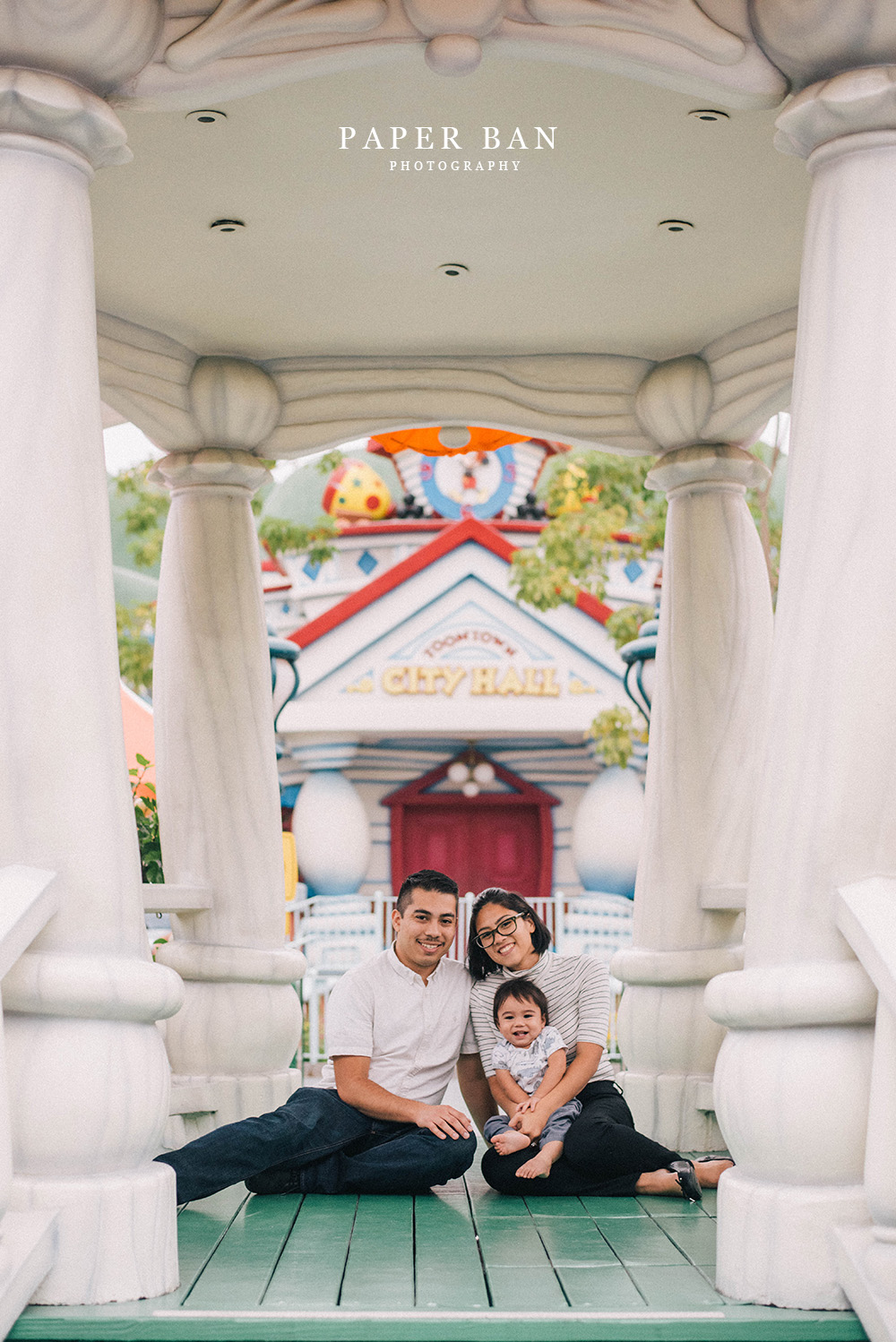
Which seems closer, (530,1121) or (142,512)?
(530,1121)

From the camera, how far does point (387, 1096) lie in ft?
16.2

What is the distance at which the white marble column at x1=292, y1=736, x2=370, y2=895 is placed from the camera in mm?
16922

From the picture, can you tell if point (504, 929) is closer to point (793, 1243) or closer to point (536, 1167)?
point (536, 1167)

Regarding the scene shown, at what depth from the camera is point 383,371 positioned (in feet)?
21.7

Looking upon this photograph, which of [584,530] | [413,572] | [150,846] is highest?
[584,530]

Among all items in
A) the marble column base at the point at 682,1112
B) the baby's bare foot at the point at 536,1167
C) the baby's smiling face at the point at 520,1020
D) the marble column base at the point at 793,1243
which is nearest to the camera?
the marble column base at the point at 793,1243

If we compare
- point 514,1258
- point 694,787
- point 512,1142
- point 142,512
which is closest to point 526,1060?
point 512,1142

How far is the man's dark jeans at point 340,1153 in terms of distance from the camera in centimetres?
474

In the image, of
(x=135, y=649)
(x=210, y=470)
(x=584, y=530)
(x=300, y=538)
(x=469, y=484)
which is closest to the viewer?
(x=210, y=470)

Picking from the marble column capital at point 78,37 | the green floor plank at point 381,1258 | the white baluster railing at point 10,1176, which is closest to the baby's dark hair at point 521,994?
the green floor plank at point 381,1258

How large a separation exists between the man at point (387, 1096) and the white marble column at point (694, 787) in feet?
3.71

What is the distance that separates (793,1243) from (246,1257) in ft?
4.98

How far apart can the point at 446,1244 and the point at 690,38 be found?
11.1 feet

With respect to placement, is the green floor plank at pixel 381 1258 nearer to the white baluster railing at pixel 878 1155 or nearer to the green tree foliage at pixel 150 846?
the white baluster railing at pixel 878 1155
